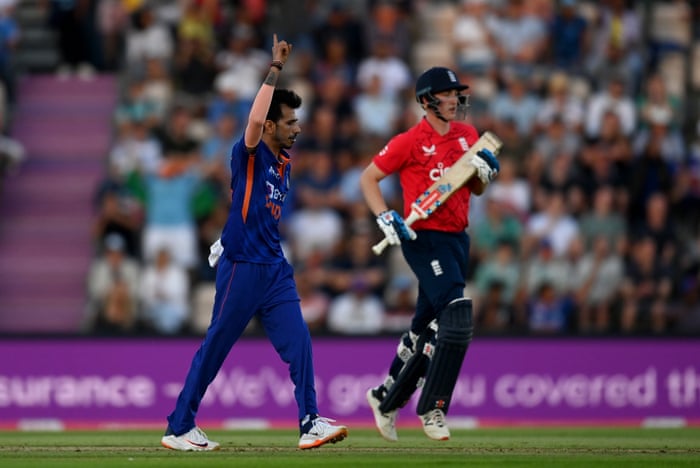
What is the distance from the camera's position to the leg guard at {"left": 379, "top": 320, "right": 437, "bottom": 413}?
36.8 ft

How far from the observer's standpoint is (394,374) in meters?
11.6

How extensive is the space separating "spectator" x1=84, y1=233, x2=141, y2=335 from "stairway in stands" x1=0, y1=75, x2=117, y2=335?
18.9 inches

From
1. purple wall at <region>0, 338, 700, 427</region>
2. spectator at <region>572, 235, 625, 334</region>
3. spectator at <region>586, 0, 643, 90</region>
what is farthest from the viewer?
spectator at <region>586, 0, 643, 90</region>

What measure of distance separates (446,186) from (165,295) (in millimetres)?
6923

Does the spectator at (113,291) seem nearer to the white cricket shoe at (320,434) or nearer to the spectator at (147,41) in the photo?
the spectator at (147,41)

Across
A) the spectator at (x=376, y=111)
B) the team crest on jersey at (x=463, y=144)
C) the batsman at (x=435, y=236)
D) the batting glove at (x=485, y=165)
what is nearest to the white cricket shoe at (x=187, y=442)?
the batsman at (x=435, y=236)

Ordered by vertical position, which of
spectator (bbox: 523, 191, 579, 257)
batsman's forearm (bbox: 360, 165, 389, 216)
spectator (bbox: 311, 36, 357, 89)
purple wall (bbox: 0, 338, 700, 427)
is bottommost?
purple wall (bbox: 0, 338, 700, 427)

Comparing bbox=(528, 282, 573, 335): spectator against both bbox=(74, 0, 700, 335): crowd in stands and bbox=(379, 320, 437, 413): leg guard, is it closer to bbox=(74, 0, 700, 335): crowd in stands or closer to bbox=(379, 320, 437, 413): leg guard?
bbox=(74, 0, 700, 335): crowd in stands

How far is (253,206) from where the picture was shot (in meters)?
10.1

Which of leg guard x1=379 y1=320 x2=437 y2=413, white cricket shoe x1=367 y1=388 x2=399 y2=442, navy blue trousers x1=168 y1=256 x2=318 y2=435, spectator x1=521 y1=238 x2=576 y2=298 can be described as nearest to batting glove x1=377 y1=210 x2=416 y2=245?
leg guard x1=379 y1=320 x2=437 y2=413

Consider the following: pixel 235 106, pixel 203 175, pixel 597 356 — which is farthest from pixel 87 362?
pixel 597 356

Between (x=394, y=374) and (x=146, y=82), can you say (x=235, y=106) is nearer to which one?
(x=146, y=82)

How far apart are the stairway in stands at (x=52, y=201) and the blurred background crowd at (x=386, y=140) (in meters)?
0.38

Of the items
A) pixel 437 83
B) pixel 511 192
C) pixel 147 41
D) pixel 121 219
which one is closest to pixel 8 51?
pixel 147 41
